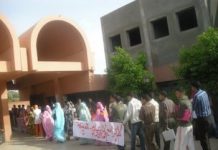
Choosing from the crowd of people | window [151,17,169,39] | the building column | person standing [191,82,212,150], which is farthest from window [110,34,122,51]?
person standing [191,82,212,150]

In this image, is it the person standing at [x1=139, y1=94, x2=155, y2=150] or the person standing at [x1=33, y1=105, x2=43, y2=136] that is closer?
the person standing at [x1=139, y1=94, x2=155, y2=150]

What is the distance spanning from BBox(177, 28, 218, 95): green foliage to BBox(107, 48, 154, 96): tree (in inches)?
158

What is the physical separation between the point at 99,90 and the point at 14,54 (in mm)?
5473

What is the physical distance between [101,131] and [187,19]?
9.56 meters

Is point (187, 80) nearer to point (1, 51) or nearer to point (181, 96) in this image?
point (181, 96)

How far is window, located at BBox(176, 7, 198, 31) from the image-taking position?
59.2 feet

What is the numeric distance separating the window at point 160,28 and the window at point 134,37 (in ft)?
4.48

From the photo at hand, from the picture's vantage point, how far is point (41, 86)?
71.4ft

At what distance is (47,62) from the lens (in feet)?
49.8

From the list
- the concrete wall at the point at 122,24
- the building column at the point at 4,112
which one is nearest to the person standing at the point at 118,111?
the building column at the point at 4,112

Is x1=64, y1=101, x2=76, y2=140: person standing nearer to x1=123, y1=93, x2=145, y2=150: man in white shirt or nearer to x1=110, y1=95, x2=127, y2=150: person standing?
x1=110, y1=95, x2=127, y2=150: person standing

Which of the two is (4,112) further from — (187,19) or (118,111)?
(187,19)

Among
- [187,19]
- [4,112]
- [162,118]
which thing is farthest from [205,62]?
[4,112]

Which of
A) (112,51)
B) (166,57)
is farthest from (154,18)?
(112,51)
